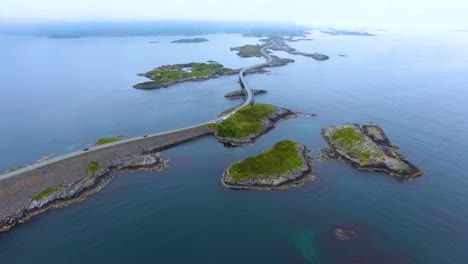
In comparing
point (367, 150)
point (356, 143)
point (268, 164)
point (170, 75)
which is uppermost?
point (170, 75)

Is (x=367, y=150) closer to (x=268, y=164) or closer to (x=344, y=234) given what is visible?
(x=268, y=164)

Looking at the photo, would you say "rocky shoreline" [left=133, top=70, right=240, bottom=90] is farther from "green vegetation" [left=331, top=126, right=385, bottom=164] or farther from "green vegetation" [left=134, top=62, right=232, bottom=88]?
"green vegetation" [left=331, top=126, right=385, bottom=164]

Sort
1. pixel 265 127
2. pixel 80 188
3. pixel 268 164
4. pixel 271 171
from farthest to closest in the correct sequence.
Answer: pixel 265 127 → pixel 268 164 → pixel 271 171 → pixel 80 188

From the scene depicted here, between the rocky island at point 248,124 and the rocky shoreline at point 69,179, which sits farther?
the rocky island at point 248,124

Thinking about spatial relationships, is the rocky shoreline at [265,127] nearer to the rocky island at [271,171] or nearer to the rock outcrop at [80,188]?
the rocky island at [271,171]

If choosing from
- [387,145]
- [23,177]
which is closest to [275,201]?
[387,145]

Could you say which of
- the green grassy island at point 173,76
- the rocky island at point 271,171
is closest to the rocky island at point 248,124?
the rocky island at point 271,171

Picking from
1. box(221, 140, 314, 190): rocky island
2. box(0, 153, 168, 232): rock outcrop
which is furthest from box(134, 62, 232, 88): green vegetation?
box(221, 140, 314, 190): rocky island

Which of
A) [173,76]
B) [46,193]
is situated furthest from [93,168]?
[173,76]
